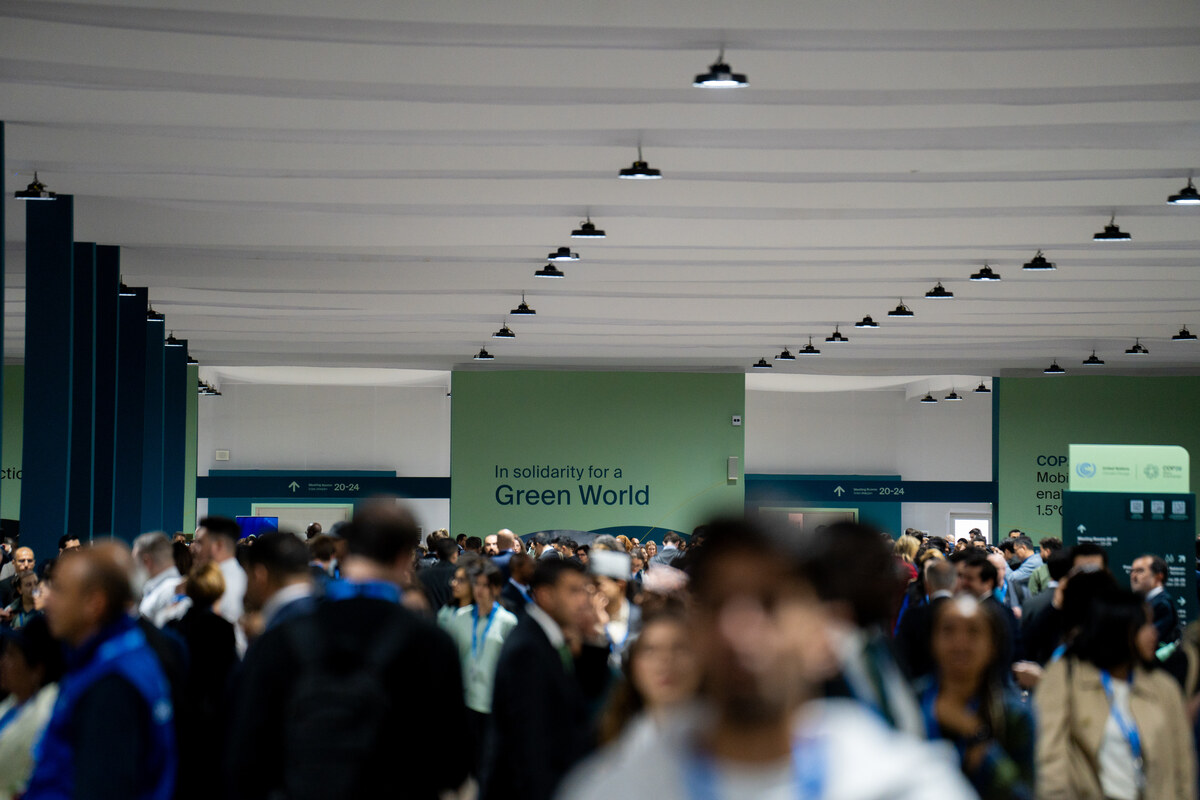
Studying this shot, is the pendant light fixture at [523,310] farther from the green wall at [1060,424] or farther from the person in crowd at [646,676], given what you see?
the person in crowd at [646,676]

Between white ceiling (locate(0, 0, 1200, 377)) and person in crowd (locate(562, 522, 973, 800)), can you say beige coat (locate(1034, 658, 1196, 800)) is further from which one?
white ceiling (locate(0, 0, 1200, 377))

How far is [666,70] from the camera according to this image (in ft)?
29.1

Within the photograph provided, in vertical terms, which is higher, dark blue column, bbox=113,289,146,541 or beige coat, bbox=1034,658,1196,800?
dark blue column, bbox=113,289,146,541

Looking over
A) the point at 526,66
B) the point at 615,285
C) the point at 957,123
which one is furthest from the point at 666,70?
the point at 615,285

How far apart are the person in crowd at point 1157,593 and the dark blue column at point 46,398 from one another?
30.1 feet

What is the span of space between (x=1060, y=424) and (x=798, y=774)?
27711mm

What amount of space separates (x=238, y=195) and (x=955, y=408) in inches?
946

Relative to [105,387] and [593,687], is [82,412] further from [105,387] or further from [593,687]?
[593,687]

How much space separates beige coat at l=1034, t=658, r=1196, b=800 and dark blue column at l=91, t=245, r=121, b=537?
12723 mm

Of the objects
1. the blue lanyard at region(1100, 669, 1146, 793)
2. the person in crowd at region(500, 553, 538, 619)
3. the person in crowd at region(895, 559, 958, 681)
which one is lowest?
the blue lanyard at region(1100, 669, 1146, 793)

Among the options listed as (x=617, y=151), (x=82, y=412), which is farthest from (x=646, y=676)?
(x=82, y=412)

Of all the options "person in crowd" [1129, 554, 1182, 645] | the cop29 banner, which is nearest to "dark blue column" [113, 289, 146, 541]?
the cop29 banner

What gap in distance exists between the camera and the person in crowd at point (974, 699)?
3.12 m

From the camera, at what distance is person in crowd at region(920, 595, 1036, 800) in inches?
123
